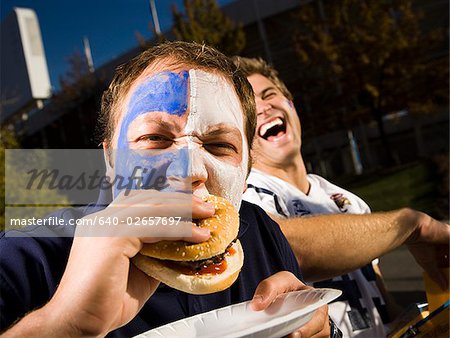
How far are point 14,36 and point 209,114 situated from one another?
2.51ft

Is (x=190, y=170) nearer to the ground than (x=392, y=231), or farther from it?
farther from it

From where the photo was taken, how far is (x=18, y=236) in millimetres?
1088

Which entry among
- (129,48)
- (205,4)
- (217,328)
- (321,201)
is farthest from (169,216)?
(205,4)

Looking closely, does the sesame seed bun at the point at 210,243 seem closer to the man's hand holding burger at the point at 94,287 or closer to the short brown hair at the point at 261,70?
the man's hand holding burger at the point at 94,287

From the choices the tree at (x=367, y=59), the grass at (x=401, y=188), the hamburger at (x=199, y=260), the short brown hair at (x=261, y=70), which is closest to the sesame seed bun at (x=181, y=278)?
the hamburger at (x=199, y=260)

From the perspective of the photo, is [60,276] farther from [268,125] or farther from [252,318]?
[268,125]

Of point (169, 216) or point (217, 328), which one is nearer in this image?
point (169, 216)

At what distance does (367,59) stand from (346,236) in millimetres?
8638

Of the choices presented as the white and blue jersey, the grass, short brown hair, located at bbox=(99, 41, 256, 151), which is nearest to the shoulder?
the white and blue jersey

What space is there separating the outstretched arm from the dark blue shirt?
0.30 m

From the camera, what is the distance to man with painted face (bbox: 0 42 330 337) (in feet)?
2.73

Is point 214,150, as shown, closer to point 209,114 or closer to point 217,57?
point 209,114

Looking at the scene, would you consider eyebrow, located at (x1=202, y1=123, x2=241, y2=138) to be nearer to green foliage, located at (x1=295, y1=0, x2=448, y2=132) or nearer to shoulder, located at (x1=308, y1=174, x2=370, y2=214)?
shoulder, located at (x1=308, y1=174, x2=370, y2=214)

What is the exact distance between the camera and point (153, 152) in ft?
3.38
